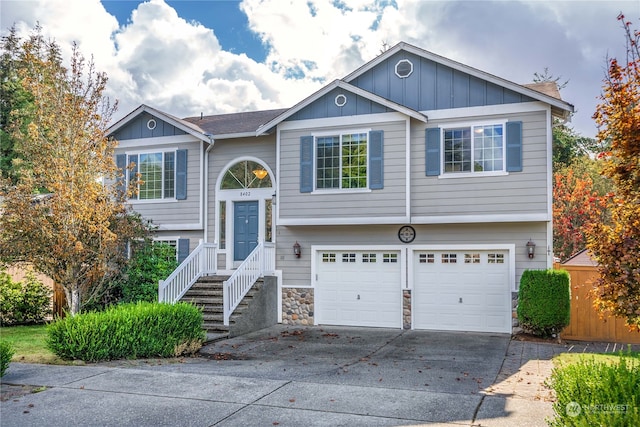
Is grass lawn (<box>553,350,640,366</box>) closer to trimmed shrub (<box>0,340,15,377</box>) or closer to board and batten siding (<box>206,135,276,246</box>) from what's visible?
trimmed shrub (<box>0,340,15,377</box>)

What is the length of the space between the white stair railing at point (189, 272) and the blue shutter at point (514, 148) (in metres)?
7.92

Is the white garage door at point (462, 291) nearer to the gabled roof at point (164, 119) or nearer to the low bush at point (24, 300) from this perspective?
the gabled roof at point (164, 119)

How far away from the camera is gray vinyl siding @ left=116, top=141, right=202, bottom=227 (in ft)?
50.4

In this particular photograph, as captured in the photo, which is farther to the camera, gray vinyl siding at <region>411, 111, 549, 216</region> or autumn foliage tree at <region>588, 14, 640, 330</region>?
gray vinyl siding at <region>411, 111, 549, 216</region>

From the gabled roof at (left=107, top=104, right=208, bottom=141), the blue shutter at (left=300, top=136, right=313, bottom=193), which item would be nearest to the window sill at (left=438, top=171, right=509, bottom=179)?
the blue shutter at (left=300, top=136, right=313, bottom=193)

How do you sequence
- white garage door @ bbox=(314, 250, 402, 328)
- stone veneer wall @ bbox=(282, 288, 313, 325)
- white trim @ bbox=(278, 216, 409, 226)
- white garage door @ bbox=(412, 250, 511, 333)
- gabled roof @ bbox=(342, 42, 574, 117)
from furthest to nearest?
stone veneer wall @ bbox=(282, 288, 313, 325) → white garage door @ bbox=(314, 250, 402, 328) → white trim @ bbox=(278, 216, 409, 226) → white garage door @ bbox=(412, 250, 511, 333) → gabled roof @ bbox=(342, 42, 574, 117)

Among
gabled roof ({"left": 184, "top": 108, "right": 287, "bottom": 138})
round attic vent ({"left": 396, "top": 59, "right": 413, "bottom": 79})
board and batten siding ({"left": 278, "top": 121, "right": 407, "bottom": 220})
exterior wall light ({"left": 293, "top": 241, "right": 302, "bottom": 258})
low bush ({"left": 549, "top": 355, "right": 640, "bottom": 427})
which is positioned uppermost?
round attic vent ({"left": 396, "top": 59, "right": 413, "bottom": 79})

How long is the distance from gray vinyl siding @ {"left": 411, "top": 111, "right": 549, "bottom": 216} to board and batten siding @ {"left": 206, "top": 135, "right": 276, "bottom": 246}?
4053mm

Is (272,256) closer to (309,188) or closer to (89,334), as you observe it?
(309,188)

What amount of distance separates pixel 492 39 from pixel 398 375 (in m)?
9.76

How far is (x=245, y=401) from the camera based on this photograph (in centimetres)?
617

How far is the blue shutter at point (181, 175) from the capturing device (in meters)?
15.5

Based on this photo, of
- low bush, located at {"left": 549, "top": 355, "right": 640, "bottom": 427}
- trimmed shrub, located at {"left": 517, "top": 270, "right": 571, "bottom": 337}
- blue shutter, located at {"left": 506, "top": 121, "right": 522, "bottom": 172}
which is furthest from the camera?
blue shutter, located at {"left": 506, "top": 121, "right": 522, "bottom": 172}

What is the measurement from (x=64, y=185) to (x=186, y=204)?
5133mm
